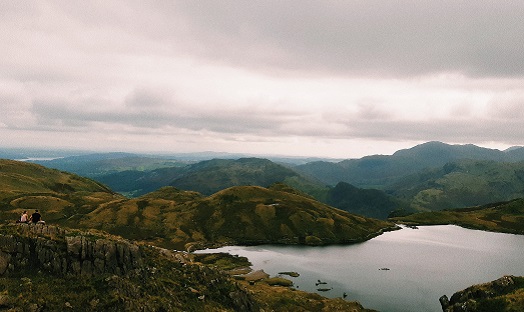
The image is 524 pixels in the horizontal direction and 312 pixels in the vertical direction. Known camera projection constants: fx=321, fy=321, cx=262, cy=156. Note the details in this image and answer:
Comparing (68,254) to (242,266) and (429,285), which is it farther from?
(429,285)

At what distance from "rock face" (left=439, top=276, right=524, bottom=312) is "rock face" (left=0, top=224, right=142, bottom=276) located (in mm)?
86215

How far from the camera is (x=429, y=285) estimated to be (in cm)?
15238

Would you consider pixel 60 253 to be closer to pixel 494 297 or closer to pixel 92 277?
pixel 92 277

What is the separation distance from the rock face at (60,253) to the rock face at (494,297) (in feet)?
283

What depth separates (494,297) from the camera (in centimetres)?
8488

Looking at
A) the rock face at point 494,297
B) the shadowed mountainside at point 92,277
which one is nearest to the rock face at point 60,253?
the shadowed mountainside at point 92,277

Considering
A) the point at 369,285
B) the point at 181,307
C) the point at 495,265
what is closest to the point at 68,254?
the point at 181,307

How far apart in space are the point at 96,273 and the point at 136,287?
25.0 ft

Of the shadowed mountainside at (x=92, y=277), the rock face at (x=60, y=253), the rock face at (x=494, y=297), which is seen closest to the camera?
the shadowed mountainside at (x=92, y=277)

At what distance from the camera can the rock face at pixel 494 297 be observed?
78.7 metres

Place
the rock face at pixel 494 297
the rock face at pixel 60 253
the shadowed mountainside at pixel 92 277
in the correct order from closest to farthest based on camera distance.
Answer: the shadowed mountainside at pixel 92 277 < the rock face at pixel 60 253 < the rock face at pixel 494 297

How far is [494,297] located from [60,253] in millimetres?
103000

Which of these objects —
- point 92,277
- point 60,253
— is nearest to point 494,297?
point 92,277

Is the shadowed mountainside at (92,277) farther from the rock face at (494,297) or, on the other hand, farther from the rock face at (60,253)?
the rock face at (494,297)
